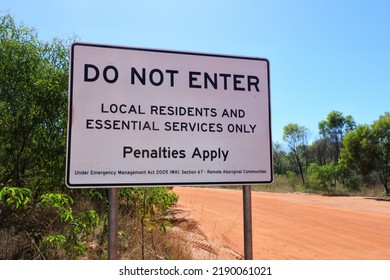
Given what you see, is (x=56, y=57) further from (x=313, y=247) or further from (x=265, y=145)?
(x=313, y=247)

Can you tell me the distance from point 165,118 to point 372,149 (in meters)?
23.7

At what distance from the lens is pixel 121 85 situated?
2.51 metres

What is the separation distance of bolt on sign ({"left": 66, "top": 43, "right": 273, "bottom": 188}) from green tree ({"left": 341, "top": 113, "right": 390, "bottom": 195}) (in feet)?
75.2

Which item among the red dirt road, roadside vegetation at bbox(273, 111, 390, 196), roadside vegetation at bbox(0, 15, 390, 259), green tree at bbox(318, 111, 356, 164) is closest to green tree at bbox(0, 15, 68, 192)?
roadside vegetation at bbox(0, 15, 390, 259)

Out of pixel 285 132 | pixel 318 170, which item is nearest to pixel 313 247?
pixel 318 170

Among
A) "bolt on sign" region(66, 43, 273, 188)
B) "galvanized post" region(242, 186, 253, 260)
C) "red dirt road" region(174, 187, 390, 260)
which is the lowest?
"red dirt road" region(174, 187, 390, 260)

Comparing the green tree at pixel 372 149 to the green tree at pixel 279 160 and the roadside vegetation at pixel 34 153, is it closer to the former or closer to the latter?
the roadside vegetation at pixel 34 153

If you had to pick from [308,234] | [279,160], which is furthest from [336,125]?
[308,234]

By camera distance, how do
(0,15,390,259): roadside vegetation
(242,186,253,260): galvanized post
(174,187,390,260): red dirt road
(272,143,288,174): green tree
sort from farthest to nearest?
1. (272,143,288,174): green tree
2. (174,187,390,260): red dirt road
3. (0,15,390,259): roadside vegetation
4. (242,186,253,260): galvanized post

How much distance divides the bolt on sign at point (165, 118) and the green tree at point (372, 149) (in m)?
22.9

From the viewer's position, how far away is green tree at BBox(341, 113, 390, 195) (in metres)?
22.6

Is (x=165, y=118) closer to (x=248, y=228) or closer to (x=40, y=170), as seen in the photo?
(x=248, y=228)

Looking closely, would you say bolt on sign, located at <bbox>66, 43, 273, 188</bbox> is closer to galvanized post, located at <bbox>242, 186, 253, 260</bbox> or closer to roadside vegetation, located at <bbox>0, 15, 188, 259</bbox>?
galvanized post, located at <bbox>242, 186, 253, 260</bbox>

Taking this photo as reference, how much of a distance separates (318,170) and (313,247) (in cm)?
2129
